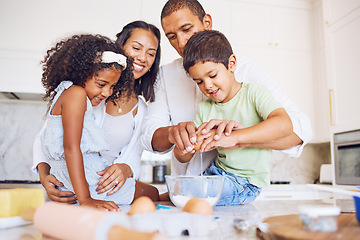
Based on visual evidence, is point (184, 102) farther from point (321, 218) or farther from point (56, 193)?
point (321, 218)

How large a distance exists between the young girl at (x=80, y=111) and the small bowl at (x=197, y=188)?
0.37 m

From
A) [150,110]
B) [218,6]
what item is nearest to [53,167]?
[150,110]

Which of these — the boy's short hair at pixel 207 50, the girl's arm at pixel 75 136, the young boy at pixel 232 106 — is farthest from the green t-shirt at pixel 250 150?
the girl's arm at pixel 75 136

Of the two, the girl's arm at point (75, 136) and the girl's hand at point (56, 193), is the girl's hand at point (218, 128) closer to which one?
the girl's arm at point (75, 136)

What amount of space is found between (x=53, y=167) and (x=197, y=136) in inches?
24.4

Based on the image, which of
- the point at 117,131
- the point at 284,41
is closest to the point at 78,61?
the point at 117,131

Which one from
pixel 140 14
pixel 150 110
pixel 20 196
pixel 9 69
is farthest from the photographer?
pixel 140 14

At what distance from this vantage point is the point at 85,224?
43 cm

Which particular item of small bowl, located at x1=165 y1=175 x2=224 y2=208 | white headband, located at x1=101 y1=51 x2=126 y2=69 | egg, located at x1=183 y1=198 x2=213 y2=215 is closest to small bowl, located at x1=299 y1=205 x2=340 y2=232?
egg, located at x1=183 y1=198 x2=213 y2=215

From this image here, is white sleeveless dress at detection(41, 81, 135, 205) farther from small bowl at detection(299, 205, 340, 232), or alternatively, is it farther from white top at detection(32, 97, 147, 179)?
small bowl at detection(299, 205, 340, 232)

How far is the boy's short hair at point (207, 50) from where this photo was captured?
124 cm

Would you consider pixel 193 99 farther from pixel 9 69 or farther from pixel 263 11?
pixel 263 11

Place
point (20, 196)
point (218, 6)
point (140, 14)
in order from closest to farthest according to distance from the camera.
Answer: point (20, 196)
point (140, 14)
point (218, 6)

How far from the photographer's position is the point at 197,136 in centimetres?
105
